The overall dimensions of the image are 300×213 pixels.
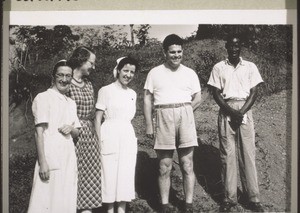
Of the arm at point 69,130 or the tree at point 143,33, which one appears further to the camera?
the tree at point 143,33

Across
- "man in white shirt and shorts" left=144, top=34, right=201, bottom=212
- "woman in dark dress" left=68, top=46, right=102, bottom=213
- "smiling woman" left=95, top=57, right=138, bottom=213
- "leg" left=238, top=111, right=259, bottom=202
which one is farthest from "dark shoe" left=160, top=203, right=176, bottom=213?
"leg" left=238, top=111, right=259, bottom=202

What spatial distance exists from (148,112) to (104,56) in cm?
52

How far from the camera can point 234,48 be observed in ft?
12.4

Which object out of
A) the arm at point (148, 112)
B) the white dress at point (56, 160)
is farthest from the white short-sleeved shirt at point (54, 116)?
the arm at point (148, 112)

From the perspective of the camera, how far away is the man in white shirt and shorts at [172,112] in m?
3.68

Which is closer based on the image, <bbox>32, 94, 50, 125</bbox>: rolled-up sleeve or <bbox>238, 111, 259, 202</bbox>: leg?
<bbox>32, 94, 50, 125</bbox>: rolled-up sleeve

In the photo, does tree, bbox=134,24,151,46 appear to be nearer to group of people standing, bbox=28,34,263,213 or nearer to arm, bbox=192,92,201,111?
group of people standing, bbox=28,34,263,213

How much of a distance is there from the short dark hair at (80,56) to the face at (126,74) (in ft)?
0.89

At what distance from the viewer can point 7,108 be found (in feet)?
12.2

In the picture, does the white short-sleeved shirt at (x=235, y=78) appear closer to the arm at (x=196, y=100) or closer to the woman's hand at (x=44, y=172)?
the arm at (x=196, y=100)

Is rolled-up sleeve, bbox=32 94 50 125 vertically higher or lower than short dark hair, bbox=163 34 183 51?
lower

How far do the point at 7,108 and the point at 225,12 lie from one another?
174cm

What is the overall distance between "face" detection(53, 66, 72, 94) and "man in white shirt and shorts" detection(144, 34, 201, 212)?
561 mm

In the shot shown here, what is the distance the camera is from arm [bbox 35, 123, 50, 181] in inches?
142
